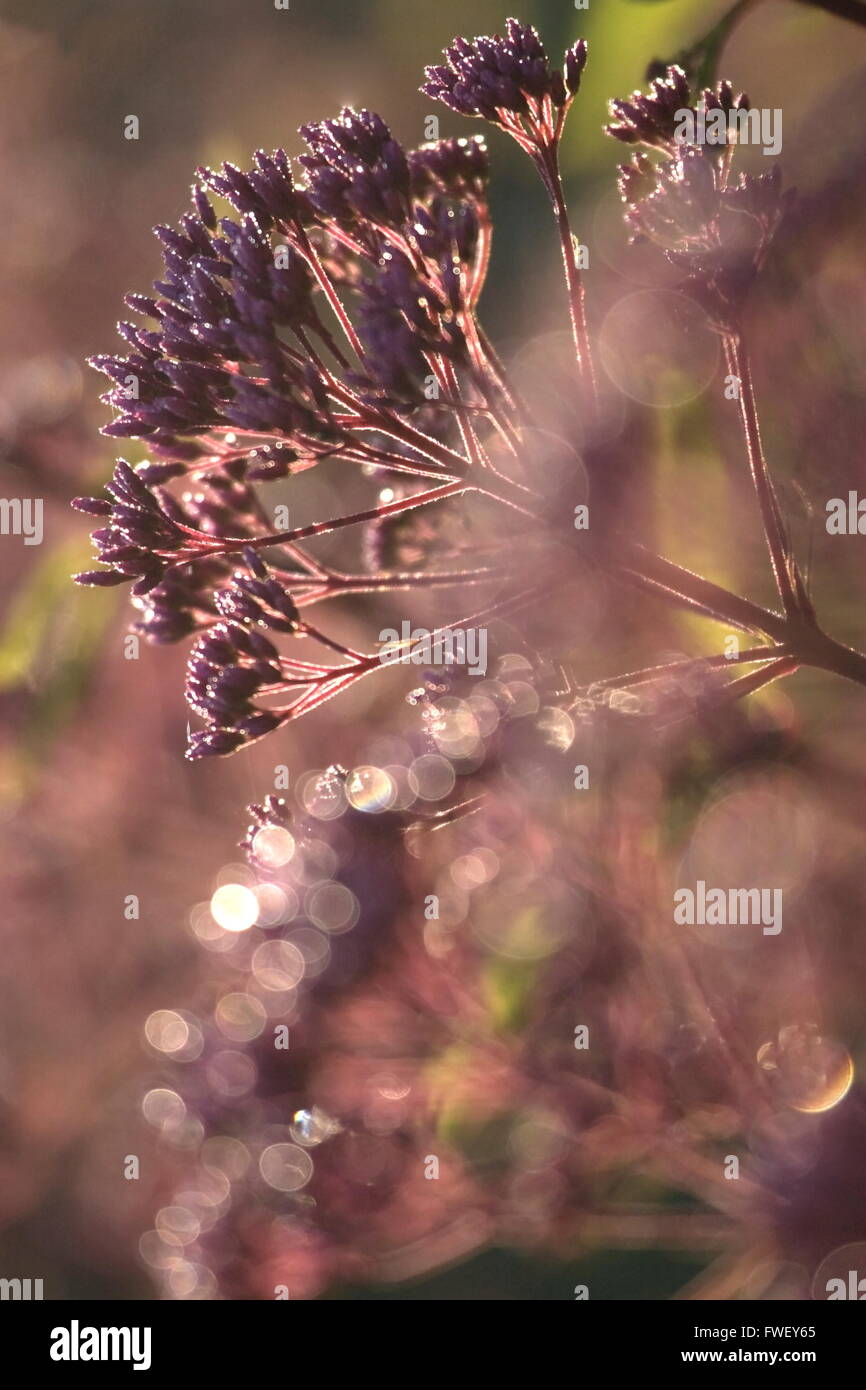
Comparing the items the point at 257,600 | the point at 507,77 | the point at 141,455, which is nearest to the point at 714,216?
the point at 507,77

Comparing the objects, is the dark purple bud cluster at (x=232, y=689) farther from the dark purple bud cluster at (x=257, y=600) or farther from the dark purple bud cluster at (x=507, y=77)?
the dark purple bud cluster at (x=507, y=77)

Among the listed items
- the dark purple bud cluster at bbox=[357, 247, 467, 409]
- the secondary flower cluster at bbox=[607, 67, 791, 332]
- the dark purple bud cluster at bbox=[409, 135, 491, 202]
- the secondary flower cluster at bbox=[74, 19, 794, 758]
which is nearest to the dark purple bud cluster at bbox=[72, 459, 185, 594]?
the secondary flower cluster at bbox=[74, 19, 794, 758]

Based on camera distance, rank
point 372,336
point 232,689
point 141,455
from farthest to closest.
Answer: point 141,455 < point 232,689 < point 372,336

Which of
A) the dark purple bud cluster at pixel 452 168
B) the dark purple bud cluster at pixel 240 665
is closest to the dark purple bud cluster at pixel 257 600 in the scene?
the dark purple bud cluster at pixel 240 665

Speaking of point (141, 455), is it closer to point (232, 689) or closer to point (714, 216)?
point (232, 689)

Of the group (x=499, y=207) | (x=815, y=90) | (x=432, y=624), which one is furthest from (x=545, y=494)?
(x=499, y=207)

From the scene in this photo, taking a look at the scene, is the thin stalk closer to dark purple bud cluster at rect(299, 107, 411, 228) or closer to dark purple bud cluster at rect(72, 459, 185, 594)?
dark purple bud cluster at rect(299, 107, 411, 228)

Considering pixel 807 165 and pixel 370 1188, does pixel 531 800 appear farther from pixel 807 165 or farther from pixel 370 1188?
pixel 807 165
